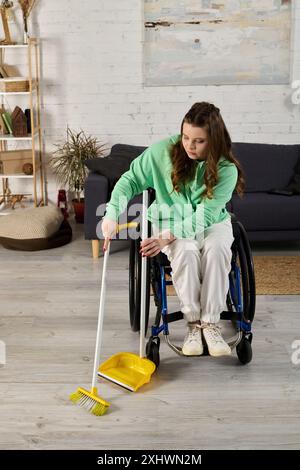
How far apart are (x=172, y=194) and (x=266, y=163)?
6.20ft

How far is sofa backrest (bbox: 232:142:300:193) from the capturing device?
14.6 feet

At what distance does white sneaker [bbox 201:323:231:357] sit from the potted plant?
2.38 meters

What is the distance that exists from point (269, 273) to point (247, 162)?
3.01 ft

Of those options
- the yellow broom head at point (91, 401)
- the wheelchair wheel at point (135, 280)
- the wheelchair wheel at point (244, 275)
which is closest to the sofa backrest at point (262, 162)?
the wheelchair wheel at point (135, 280)

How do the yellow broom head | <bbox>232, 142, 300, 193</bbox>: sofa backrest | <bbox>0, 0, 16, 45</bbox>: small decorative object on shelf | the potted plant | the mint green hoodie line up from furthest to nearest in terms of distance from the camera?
the potted plant < <bbox>0, 0, 16, 45</bbox>: small decorative object on shelf < <bbox>232, 142, 300, 193</bbox>: sofa backrest < the mint green hoodie < the yellow broom head

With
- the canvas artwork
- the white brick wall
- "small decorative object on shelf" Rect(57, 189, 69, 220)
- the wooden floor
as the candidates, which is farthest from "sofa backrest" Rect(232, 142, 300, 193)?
"small decorative object on shelf" Rect(57, 189, 69, 220)

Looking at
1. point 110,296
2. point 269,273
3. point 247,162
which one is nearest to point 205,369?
point 110,296

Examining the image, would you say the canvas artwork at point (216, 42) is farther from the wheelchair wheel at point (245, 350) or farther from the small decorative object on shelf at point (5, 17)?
the wheelchair wheel at point (245, 350)

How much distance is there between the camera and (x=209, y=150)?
2.59 m

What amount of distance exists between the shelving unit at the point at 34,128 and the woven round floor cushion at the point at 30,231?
512 mm

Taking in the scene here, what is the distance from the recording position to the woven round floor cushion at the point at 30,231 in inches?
171

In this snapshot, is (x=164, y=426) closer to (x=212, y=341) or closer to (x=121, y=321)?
(x=212, y=341)

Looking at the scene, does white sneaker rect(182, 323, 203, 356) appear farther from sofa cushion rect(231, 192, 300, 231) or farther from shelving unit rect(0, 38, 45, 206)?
shelving unit rect(0, 38, 45, 206)

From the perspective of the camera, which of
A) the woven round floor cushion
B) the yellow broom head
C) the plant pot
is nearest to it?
the yellow broom head
